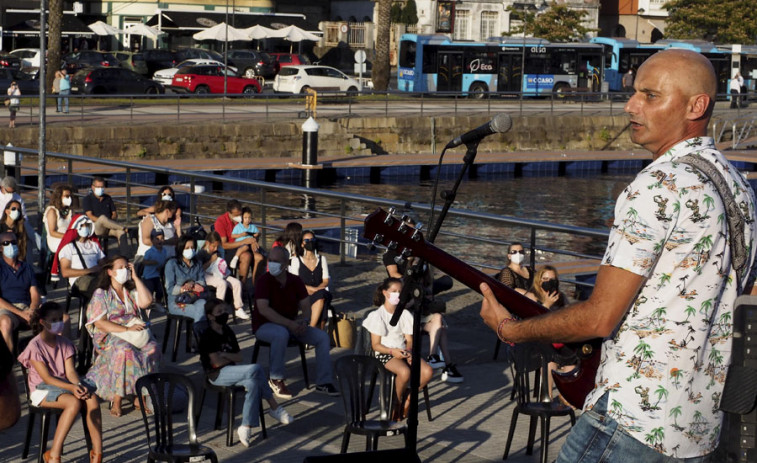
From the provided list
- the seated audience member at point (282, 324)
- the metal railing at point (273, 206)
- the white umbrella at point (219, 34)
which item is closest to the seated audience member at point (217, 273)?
the metal railing at point (273, 206)

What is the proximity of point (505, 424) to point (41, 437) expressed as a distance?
339 centimetres

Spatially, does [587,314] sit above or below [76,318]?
above

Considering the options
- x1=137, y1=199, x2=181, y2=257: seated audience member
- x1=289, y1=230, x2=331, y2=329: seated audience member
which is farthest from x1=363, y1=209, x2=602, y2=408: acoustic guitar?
x1=137, y1=199, x2=181, y2=257: seated audience member

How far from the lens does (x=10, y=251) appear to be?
10.2 metres

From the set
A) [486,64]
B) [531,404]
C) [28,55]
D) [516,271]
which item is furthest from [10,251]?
[28,55]

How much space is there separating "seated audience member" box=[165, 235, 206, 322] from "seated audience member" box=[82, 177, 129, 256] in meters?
3.61

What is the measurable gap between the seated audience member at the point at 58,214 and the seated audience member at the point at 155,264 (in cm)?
134

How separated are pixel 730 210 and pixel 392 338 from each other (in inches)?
237

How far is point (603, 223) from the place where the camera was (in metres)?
28.6

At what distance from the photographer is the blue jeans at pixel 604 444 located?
3244 mm

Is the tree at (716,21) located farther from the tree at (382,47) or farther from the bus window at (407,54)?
the tree at (382,47)

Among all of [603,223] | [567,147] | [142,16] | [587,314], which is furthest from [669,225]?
[142,16]

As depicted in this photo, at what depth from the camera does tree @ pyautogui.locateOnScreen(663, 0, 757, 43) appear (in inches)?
2507

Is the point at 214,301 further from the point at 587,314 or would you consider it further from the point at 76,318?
the point at 587,314
